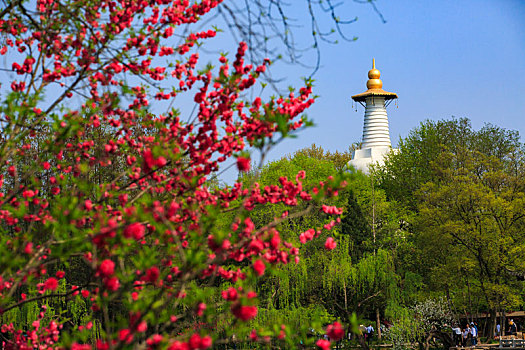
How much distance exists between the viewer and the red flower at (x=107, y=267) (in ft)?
11.2

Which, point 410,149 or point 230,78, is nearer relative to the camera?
point 230,78

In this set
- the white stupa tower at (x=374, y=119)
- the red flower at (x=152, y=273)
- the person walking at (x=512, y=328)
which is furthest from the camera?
the white stupa tower at (x=374, y=119)

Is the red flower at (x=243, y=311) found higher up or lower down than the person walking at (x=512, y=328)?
higher up

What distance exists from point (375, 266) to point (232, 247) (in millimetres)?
24600

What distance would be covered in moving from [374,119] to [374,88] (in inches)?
114

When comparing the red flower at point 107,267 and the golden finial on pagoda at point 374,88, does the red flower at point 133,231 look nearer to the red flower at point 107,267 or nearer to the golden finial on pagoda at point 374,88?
the red flower at point 107,267

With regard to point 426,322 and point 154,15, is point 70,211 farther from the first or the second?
point 426,322

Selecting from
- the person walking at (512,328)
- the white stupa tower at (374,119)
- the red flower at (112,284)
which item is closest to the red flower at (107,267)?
the red flower at (112,284)

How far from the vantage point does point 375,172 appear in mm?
41312

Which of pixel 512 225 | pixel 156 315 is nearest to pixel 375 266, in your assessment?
pixel 512 225

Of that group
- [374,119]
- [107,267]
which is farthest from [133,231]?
[374,119]

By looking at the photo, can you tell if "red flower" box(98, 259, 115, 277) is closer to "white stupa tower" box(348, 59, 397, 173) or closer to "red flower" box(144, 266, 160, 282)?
"red flower" box(144, 266, 160, 282)

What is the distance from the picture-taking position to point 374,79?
170 feet

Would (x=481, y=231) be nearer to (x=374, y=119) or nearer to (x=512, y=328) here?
(x=512, y=328)
